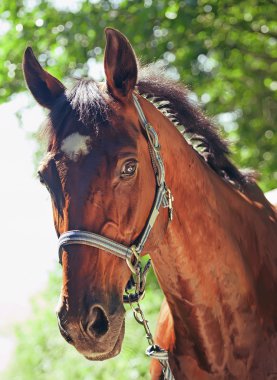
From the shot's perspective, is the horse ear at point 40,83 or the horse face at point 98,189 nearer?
the horse face at point 98,189

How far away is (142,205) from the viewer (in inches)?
110

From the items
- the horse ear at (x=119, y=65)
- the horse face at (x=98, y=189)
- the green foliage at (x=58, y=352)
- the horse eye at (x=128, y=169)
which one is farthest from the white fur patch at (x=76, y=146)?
the green foliage at (x=58, y=352)

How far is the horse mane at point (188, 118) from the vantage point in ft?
11.0

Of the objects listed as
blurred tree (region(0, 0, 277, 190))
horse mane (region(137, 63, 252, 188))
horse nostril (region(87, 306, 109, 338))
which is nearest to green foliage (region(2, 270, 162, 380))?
blurred tree (region(0, 0, 277, 190))

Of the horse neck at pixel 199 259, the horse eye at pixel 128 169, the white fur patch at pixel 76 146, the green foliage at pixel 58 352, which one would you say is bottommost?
the green foliage at pixel 58 352

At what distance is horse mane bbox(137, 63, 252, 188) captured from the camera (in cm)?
336

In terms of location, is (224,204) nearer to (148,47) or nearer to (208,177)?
(208,177)

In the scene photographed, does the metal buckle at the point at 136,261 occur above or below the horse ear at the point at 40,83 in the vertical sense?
below

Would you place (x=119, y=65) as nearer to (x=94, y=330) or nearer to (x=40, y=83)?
(x=40, y=83)

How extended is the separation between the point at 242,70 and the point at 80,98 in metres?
6.30

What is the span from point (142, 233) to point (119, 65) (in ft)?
2.27

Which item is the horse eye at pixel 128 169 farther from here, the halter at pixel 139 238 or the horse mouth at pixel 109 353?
the horse mouth at pixel 109 353

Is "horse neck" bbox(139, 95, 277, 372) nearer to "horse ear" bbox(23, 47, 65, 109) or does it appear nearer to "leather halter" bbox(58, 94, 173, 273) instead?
"leather halter" bbox(58, 94, 173, 273)

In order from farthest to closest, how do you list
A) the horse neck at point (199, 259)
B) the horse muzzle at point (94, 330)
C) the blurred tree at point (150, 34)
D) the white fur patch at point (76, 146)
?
1. the blurred tree at point (150, 34)
2. the horse neck at point (199, 259)
3. the white fur patch at point (76, 146)
4. the horse muzzle at point (94, 330)
